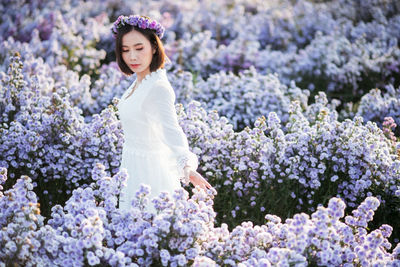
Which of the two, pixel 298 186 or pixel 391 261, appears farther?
pixel 298 186

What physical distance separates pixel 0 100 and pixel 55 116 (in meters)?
0.84

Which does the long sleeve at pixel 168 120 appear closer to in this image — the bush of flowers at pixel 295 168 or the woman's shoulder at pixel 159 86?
the woman's shoulder at pixel 159 86

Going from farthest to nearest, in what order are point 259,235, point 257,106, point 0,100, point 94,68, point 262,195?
point 94,68 → point 257,106 → point 0,100 → point 262,195 → point 259,235

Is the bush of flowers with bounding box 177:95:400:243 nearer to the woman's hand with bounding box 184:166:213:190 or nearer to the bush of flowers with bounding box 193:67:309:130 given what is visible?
the woman's hand with bounding box 184:166:213:190

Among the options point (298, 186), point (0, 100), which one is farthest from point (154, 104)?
point (0, 100)

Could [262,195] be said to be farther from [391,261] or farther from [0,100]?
[0,100]

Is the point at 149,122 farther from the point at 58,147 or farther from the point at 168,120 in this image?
the point at 58,147

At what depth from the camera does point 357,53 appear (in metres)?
7.61

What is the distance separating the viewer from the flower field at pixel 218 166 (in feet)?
8.38

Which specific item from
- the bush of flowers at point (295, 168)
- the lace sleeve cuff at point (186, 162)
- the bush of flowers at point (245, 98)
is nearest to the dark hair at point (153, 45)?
the lace sleeve cuff at point (186, 162)

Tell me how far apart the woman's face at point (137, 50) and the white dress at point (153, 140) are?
96 mm

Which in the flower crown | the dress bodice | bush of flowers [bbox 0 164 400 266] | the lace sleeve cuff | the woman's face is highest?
the flower crown

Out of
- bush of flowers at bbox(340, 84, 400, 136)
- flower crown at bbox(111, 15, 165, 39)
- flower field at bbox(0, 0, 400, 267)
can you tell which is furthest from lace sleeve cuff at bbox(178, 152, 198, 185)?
bush of flowers at bbox(340, 84, 400, 136)

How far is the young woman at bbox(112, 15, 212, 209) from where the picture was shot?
283 cm
